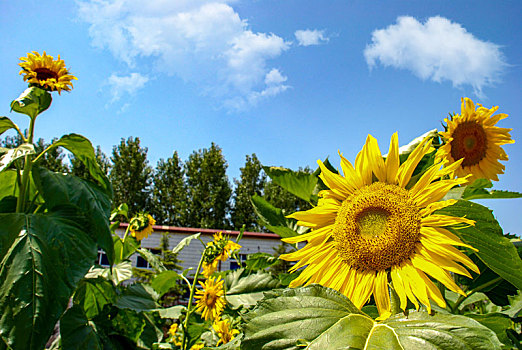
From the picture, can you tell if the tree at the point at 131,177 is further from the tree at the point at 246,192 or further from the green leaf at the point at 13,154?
the green leaf at the point at 13,154

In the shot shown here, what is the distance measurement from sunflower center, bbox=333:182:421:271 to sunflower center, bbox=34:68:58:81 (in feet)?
7.68

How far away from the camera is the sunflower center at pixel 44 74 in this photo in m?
2.47

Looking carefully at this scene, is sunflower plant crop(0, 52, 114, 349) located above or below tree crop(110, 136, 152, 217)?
below

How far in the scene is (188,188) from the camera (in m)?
29.6

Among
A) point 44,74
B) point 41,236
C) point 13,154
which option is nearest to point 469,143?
point 41,236

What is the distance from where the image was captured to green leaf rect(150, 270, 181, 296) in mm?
2469

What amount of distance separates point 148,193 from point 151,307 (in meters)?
28.6

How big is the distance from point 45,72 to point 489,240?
2.61 m

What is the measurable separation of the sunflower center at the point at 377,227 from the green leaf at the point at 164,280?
1.85 metres

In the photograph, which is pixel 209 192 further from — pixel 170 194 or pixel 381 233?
pixel 381 233

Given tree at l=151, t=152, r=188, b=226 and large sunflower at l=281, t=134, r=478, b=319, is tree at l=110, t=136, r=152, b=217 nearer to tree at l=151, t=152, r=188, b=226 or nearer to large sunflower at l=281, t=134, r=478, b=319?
tree at l=151, t=152, r=188, b=226

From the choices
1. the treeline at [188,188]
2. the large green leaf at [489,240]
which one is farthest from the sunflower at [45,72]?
the treeline at [188,188]

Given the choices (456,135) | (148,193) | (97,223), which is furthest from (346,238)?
(148,193)

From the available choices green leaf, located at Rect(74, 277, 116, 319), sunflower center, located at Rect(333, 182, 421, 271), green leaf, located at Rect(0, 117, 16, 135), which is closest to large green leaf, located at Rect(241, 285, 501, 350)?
sunflower center, located at Rect(333, 182, 421, 271)
